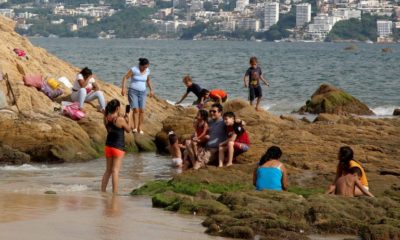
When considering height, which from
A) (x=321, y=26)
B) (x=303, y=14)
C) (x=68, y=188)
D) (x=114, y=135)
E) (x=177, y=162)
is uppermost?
(x=114, y=135)

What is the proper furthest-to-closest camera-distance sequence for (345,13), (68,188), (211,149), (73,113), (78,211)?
1. (345,13)
2. (73,113)
3. (211,149)
4. (68,188)
5. (78,211)

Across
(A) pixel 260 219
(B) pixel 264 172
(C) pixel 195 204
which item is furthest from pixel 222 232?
(B) pixel 264 172

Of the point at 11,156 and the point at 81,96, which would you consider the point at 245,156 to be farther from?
the point at 81,96

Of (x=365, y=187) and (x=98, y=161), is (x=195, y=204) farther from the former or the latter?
(x=98, y=161)

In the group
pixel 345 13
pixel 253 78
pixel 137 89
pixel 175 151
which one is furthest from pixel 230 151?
pixel 345 13

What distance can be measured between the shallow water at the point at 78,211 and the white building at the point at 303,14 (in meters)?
178

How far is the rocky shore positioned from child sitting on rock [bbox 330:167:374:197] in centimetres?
33

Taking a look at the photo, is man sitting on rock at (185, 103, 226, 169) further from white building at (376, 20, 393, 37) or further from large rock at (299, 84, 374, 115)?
white building at (376, 20, 393, 37)

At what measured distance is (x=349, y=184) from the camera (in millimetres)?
13070

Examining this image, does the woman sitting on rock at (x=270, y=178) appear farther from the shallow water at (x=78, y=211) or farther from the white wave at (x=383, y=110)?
the white wave at (x=383, y=110)

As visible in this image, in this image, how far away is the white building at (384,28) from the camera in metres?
179

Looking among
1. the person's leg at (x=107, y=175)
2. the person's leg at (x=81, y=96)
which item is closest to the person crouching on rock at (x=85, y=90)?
the person's leg at (x=81, y=96)

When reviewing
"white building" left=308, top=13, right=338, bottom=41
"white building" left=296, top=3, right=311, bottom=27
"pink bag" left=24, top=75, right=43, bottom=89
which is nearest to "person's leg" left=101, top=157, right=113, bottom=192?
"pink bag" left=24, top=75, right=43, bottom=89

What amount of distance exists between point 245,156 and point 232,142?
0.35 meters
